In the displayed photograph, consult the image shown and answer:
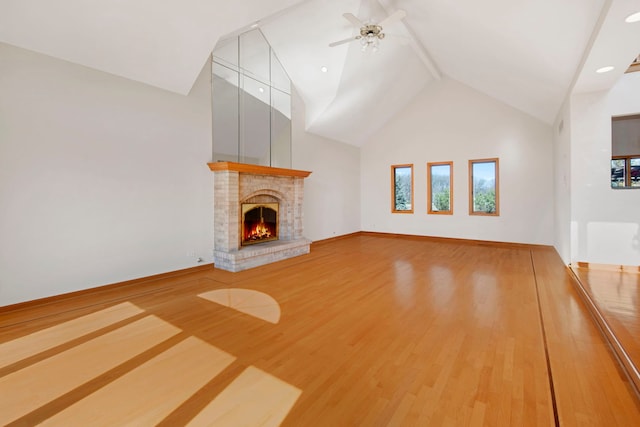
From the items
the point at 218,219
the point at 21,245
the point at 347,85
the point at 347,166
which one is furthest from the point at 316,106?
the point at 21,245

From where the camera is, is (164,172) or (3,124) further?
(164,172)

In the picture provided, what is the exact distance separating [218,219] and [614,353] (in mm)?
5091

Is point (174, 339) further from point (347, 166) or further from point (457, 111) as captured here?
point (457, 111)

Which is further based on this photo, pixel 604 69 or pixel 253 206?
pixel 253 206

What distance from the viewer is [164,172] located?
4305 millimetres

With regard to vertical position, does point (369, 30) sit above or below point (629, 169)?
above

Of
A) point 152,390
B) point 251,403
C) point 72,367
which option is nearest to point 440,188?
point 251,403

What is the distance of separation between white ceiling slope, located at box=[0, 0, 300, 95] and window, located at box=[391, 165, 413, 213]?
5.70 m

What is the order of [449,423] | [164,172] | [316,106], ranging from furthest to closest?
[316,106] < [164,172] < [449,423]

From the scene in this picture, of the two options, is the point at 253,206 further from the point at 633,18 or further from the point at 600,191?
the point at 600,191

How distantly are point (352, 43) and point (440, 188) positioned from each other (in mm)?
4675

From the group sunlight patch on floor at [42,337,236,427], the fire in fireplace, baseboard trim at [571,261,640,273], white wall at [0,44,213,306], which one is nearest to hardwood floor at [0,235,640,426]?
sunlight patch on floor at [42,337,236,427]

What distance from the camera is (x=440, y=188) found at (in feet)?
26.3

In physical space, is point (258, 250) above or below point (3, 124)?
below
